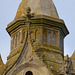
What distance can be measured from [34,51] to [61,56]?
287 cm

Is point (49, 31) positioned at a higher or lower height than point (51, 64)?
higher

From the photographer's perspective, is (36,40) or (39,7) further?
(39,7)

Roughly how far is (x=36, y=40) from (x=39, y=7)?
106 inches

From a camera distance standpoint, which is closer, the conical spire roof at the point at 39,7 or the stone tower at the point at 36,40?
the stone tower at the point at 36,40

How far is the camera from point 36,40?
31.6 meters

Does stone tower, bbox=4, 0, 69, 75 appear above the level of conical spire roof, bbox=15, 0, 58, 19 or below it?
below

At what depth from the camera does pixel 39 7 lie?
33219 millimetres

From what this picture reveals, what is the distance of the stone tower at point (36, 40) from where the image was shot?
29.1 meters

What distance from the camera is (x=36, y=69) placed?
1141 inches

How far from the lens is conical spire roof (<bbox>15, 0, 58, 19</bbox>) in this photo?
32.8 meters

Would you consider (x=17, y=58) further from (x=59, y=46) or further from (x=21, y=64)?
(x=59, y=46)

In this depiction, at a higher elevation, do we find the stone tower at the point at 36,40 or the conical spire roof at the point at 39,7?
the conical spire roof at the point at 39,7

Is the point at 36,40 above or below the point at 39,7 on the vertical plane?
below

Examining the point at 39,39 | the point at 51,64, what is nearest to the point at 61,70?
the point at 51,64
